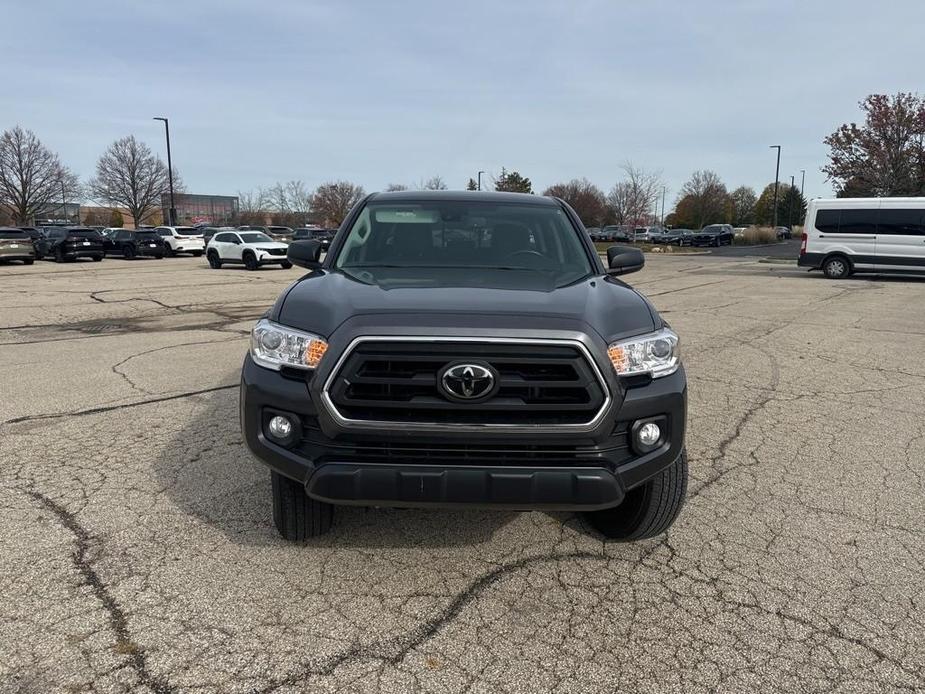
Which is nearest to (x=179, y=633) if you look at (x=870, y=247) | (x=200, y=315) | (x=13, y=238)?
(x=200, y=315)

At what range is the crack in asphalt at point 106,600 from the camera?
228cm

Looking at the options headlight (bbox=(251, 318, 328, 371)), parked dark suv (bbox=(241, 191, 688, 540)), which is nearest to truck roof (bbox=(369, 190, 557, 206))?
parked dark suv (bbox=(241, 191, 688, 540))

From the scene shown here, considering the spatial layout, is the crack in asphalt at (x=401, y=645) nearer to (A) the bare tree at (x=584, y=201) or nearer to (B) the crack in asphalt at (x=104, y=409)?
(B) the crack in asphalt at (x=104, y=409)

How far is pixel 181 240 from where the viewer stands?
34.7 m

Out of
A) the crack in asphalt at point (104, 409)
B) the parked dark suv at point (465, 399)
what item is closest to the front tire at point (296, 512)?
the parked dark suv at point (465, 399)

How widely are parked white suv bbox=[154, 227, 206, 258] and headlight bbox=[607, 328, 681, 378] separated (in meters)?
35.9

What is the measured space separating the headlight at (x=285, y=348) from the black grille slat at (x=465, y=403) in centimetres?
16

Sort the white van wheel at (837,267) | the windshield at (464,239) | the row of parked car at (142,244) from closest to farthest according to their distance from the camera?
the windshield at (464,239) → the white van wheel at (837,267) → the row of parked car at (142,244)

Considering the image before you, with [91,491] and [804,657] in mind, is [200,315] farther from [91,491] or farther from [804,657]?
[804,657]

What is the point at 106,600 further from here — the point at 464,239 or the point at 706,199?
the point at 706,199

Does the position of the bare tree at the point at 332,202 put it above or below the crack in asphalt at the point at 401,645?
above

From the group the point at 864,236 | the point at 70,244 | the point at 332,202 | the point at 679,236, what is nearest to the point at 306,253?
the point at 864,236

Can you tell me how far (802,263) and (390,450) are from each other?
20.6 meters

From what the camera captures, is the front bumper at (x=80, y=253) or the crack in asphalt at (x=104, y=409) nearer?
the crack in asphalt at (x=104, y=409)
